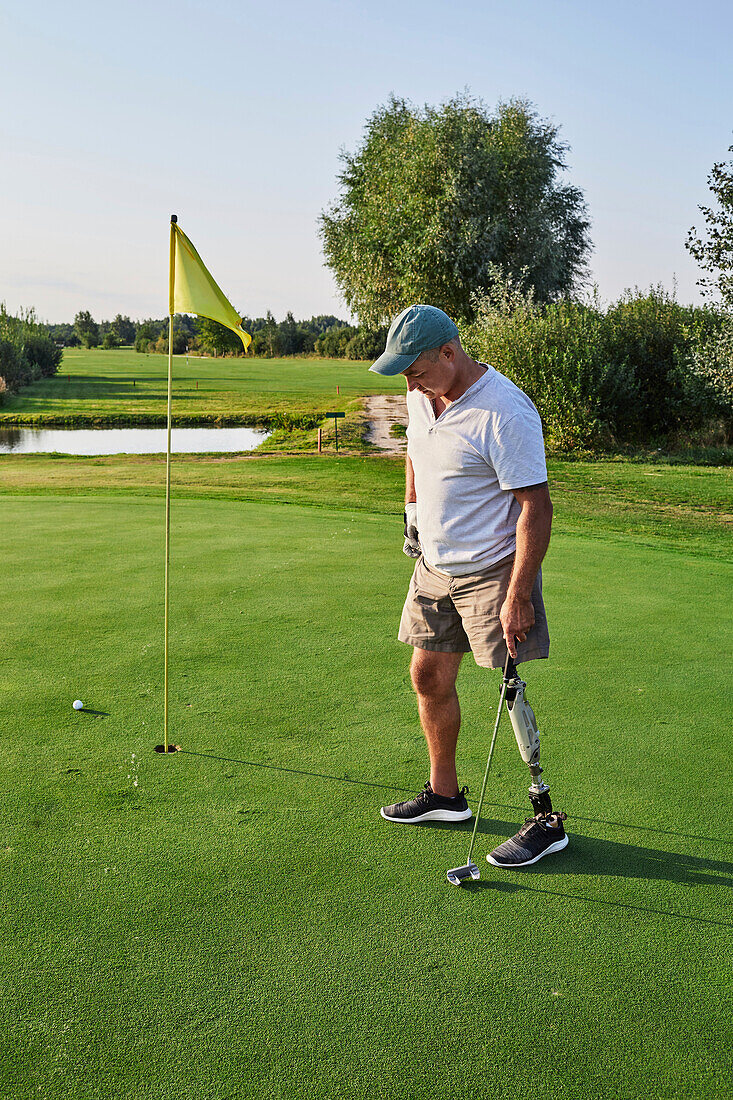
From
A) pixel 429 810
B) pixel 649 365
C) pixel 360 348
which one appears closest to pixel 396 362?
pixel 429 810

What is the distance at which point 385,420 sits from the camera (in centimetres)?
2955

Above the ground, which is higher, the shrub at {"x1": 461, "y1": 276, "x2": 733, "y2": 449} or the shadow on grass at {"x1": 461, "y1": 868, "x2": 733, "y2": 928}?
the shrub at {"x1": 461, "y1": 276, "x2": 733, "y2": 449}

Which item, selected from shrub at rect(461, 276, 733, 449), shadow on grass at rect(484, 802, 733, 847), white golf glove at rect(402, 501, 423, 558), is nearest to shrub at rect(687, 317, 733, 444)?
shrub at rect(461, 276, 733, 449)

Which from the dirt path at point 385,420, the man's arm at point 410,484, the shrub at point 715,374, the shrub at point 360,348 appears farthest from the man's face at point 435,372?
the shrub at point 360,348

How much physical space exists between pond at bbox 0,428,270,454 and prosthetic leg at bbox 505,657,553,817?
25.2 meters

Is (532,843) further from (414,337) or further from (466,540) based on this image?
(414,337)

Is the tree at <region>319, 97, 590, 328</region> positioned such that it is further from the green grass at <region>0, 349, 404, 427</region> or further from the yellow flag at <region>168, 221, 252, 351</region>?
the yellow flag at <region>168, 221, 252, 351</region>

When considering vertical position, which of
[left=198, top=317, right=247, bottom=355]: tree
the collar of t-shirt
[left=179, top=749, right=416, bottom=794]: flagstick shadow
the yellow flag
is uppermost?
[left=198, top=317, right=247, bottom=355]: tree

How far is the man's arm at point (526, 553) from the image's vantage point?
9.75ft

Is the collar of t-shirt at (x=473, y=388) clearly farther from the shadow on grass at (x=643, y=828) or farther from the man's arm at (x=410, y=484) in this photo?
the shadow on grass at (x=643, y=828)

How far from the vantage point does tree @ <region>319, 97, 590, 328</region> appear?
27.6 metres

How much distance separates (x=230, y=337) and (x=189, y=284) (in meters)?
82.9

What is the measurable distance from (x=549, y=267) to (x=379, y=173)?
7612mm

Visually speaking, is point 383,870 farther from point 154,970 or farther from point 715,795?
point 715,795
